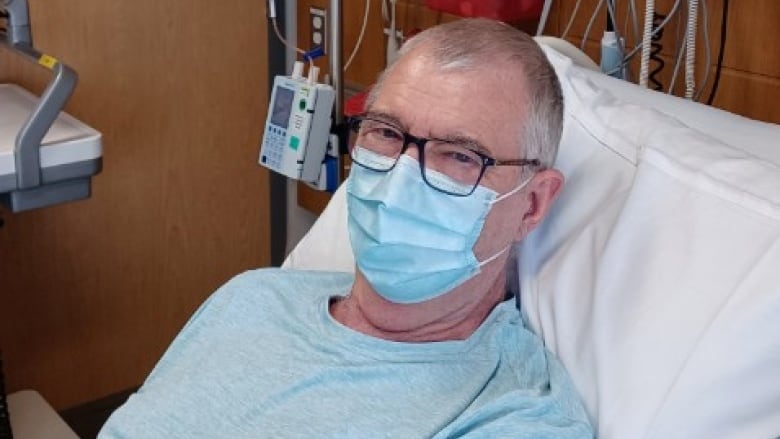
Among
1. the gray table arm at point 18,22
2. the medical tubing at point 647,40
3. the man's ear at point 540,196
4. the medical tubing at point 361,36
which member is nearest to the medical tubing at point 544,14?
the medical tubing at point 647,40

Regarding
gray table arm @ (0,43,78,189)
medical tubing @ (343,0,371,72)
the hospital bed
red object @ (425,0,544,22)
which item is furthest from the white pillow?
medical tubing @ (343,0,371,72)

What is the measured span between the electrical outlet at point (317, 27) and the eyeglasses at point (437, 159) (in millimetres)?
1357

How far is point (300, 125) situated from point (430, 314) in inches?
34.2

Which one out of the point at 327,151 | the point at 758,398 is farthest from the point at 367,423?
the point at 327,151

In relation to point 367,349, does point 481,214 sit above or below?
above

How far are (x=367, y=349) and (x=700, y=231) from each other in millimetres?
422

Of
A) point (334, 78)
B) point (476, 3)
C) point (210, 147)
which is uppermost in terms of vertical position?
point (476, 3)

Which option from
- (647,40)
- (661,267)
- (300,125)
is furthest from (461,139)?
(300,125)


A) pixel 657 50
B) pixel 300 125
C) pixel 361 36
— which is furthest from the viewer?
pixel 361 36

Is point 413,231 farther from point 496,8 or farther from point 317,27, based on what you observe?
point 317,27

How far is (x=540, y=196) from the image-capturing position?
47.5 inches

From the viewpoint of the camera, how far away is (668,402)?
97cm

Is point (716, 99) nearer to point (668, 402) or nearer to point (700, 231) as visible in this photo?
point (700, 231)

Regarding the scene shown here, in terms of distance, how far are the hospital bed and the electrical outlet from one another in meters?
1.23
